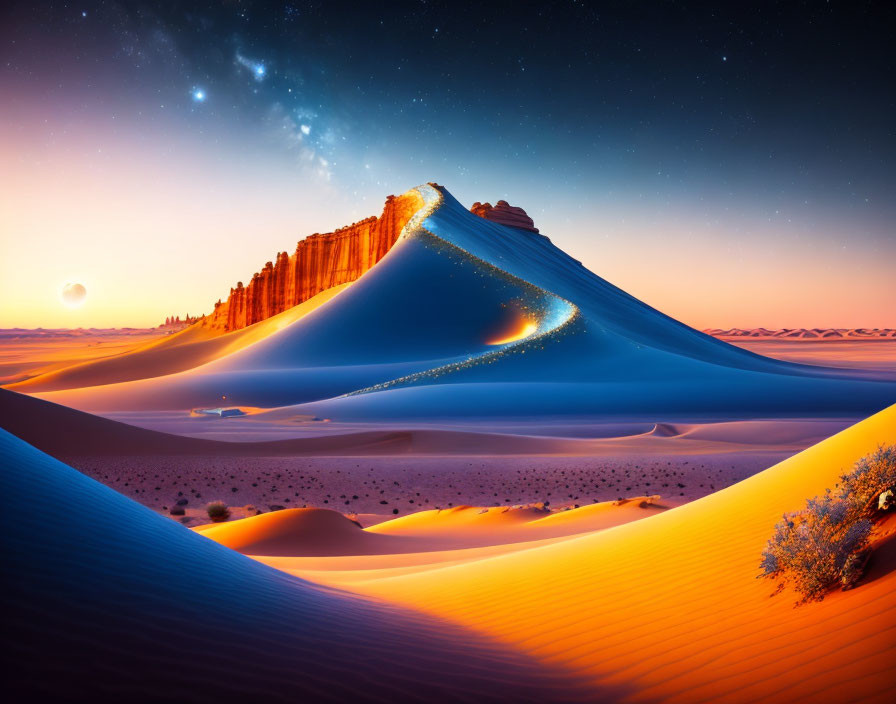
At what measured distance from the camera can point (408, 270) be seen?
69.9m

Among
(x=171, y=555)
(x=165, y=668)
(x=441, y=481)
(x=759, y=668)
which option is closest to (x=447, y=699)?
(x=165, y=668)

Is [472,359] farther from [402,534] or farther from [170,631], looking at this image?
[170,631]

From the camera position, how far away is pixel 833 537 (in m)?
4.38

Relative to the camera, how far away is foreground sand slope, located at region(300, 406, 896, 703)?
3.58m

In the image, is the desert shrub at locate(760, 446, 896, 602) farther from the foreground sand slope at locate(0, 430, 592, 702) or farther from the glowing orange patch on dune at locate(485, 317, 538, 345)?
the glowing orange patch on dune at locate(485, 317, 538, 345)

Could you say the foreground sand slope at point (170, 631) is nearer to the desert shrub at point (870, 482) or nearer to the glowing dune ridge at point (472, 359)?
the desert shrub at point (870, 482)

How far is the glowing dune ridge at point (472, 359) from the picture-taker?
125 feet

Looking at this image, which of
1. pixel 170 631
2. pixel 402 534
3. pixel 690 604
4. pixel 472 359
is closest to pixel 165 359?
pixel 472 359

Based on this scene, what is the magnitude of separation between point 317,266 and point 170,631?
324 ft

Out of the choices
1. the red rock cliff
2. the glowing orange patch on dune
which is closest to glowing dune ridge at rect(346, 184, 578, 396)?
the glowing orange patch on dune

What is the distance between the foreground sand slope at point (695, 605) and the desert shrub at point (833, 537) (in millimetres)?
118

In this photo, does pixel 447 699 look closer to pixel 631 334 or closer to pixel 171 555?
pixel 171 555

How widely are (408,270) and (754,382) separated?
38133 mm

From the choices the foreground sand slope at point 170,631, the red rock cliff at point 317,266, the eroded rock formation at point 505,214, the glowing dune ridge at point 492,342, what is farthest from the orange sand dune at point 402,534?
the eroded rock formation at point 505,214
